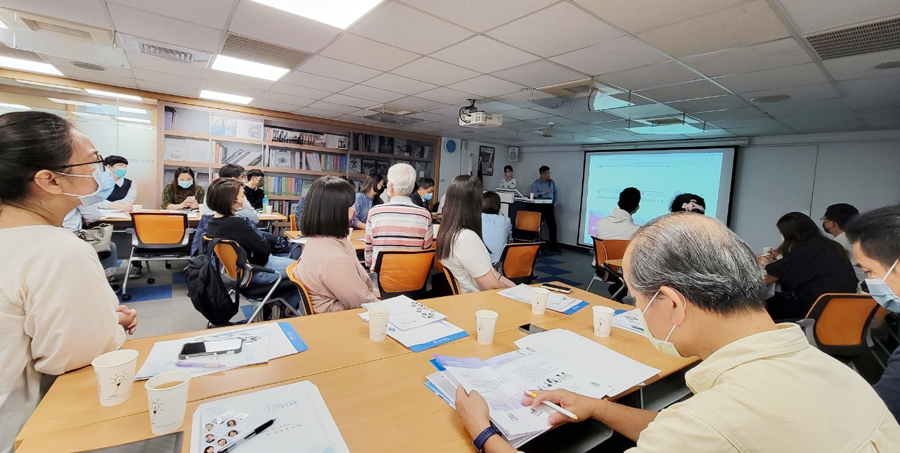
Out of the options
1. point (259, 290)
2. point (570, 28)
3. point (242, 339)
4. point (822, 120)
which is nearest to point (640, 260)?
point (242, 339)

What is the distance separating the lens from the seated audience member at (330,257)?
180 centimetres

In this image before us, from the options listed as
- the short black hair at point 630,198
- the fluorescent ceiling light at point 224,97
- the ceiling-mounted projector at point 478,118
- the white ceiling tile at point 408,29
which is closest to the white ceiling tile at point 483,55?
the white ceiling tile at point 408,29

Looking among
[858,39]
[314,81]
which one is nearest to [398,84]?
[314,81]

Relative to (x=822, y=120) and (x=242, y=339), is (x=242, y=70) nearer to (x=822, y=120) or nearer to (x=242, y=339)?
(x=242, y=339)

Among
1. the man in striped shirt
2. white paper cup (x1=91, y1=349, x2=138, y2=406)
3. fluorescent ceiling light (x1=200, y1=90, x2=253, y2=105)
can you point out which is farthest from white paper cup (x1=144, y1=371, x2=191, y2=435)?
fluorescent ceiling light (x1=200, y1=90, x2=253, y2=105)

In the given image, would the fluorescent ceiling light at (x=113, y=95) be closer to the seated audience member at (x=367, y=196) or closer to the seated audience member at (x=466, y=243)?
the seated audience member at (x=367, y=196)

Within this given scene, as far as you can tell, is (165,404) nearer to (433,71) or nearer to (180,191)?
(433,71)

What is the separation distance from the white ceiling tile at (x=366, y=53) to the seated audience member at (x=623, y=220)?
278 centimetres

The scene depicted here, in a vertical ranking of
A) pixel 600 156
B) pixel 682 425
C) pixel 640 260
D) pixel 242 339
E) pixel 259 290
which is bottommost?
pixel 259 290

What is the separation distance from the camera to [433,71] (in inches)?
154

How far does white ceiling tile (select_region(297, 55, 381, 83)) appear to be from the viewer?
3.79 meters

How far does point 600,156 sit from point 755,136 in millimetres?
2769

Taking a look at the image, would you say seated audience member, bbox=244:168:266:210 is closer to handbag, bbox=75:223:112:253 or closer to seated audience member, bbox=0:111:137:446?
handbag, bbox=75:223:112:253

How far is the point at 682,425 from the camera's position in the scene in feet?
2.06
